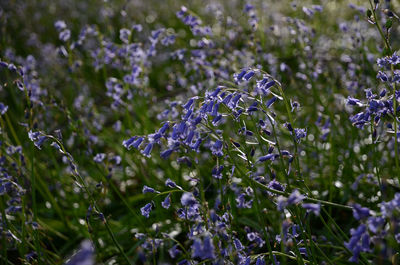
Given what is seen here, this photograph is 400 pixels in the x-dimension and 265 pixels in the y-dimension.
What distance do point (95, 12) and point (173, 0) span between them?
6.51ft

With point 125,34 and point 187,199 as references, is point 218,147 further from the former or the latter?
point 125,34

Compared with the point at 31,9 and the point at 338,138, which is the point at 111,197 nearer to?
the point at 338,138

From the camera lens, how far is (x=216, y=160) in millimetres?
2521

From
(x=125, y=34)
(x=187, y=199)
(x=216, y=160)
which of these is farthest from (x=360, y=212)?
(x=125, y=34)

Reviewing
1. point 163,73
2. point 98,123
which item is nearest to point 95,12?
point 163,73

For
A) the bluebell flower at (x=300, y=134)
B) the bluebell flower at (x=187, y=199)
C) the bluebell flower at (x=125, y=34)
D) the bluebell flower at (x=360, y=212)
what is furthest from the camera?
the bluebell flower at (x=125, y=34)

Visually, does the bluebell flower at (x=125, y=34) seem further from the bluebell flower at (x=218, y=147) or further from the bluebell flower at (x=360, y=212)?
the bluebell flower at (x=360, y=212)

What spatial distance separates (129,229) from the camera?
11.5 feet

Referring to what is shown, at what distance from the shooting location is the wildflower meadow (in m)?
2.07

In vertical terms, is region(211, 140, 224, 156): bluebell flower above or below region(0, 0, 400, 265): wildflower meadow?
above

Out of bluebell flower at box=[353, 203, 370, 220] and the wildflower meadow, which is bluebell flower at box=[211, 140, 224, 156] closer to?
the wildflower meadow

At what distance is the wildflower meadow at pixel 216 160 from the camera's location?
2.07m

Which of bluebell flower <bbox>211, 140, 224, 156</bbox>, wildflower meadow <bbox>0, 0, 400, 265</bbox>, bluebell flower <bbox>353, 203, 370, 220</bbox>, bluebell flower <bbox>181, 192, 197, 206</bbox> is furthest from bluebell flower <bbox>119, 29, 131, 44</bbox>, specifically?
bluebell flower <bbox>353, 203, 370, 220</bbox>

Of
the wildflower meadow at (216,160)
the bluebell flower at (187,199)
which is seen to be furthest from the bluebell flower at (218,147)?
the bluebell flower at (187,199)
